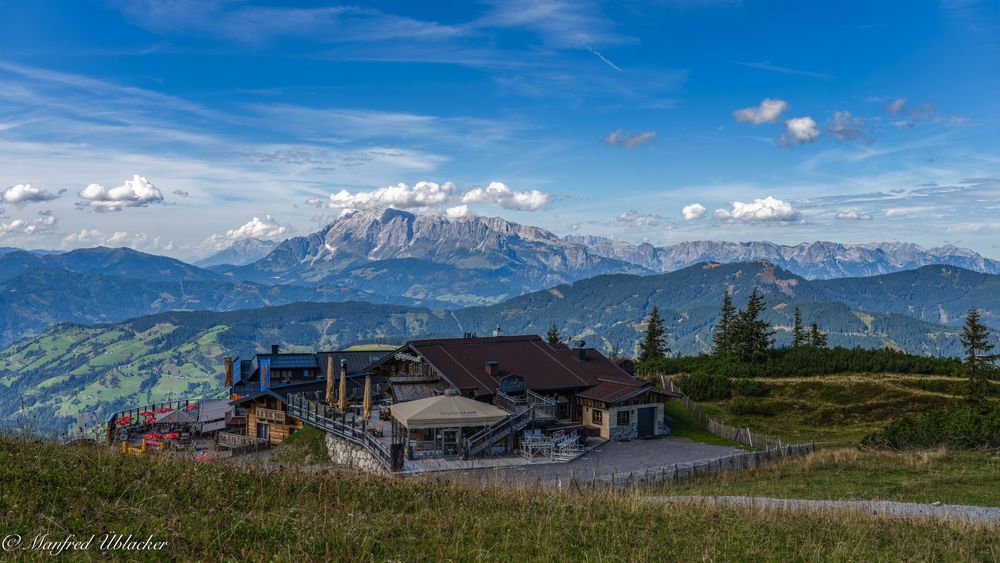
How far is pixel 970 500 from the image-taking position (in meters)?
19.2

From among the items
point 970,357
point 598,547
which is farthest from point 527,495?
point 970,357

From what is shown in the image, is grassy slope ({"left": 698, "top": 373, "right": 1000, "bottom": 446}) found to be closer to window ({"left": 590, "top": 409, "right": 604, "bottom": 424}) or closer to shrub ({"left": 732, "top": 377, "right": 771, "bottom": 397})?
shrub ({"left": 732, "top": 377, "right": 771, "bottom": 397})

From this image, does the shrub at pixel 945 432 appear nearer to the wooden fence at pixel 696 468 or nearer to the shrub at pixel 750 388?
the wooden fence at pixel 696 468

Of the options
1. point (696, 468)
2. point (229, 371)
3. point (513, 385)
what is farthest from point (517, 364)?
point (229, 371)

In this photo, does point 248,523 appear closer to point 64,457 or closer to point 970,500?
point 64,457

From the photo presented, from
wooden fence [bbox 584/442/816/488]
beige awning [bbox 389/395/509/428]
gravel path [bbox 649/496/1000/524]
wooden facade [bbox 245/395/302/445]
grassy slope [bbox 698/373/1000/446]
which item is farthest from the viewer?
grassy slope [bbox 698/373/1000/446]

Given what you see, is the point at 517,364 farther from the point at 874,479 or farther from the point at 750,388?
the point at 874,479

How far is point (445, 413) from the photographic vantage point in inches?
1312

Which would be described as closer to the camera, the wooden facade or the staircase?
the staircase

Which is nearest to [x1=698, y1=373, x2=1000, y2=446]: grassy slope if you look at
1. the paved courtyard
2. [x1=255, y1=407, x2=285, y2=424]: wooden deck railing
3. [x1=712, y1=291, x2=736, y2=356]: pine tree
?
the paved courtyard

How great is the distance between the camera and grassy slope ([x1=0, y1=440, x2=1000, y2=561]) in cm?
855

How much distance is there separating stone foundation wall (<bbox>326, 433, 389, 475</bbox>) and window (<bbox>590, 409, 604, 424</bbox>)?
15.6 meters

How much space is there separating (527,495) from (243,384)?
201 ft

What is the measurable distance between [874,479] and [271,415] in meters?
35.1
